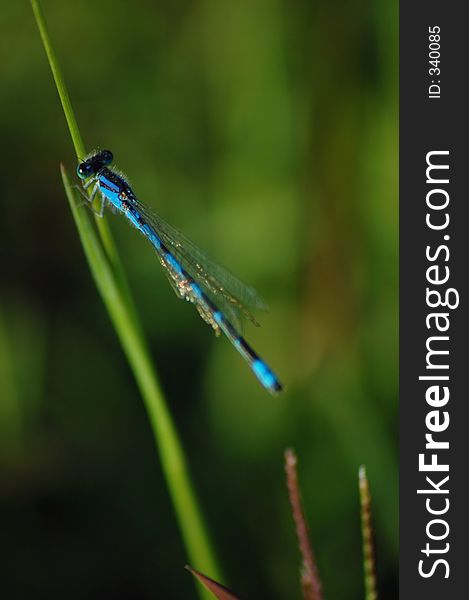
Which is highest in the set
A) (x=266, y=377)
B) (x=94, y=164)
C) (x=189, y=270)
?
(x=94, y=164)

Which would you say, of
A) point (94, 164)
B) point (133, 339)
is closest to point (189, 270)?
point (94, 164)

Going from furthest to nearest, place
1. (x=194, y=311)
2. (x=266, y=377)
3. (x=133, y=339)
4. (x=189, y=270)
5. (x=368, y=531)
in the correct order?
(x=194, y=311), (x=189, y=270), (x=266, y=377), (x=133, y=339), (x=368, y=531)


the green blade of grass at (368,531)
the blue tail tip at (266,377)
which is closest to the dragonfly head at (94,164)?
the blue tail tip at (266,377)

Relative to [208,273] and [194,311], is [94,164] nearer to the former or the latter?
[208,273]

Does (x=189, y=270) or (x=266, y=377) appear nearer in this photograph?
(x=266, y=377)

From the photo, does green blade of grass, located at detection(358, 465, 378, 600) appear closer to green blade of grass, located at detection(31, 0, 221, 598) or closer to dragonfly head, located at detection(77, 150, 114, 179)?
green blade of grass, located at detection(31, 0, 221, 598)

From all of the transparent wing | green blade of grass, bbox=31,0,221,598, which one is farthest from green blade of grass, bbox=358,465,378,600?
the transparent wing

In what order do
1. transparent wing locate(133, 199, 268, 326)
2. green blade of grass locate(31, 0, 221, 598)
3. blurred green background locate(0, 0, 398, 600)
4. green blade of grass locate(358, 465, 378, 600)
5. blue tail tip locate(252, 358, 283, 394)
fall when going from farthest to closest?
blurred green background locate(0, 0, 398, 600), transparent wing locate(133, 199, 268, 326), blue tail tip locate(252, 358, 283, 394), green blade of grass locate(31, 0, 221, 598), green blade of grass locate(358, 465, 378, 600)
